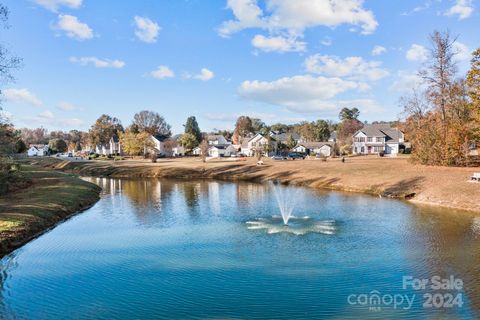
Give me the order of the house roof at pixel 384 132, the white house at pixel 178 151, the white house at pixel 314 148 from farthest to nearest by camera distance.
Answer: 1. the white house at pixel 178 151
2. the white house at pixel 314 148
3. the house roof at pixel 384 132

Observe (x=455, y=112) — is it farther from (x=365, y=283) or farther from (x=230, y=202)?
(x=365, y=283)

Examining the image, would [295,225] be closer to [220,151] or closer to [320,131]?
[220,151]

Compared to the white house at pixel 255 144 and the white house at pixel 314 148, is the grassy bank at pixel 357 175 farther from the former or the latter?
the white house at pixel 314 148

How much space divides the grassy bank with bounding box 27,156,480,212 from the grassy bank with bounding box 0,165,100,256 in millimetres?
28455

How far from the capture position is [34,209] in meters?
27.4

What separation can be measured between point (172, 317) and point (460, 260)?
14262 millimetres

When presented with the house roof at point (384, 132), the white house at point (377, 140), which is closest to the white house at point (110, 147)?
the white house at point (377, 140)

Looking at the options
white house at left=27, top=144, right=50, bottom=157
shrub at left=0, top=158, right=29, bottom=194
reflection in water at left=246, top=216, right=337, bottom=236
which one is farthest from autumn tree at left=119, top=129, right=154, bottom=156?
reflection in water at left=246, top=216, right=337, bottom=236

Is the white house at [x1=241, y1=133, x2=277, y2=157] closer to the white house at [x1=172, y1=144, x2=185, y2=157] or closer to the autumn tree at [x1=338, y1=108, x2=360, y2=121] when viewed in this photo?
the white house at [x1=172, y1=144, x2=185, y2=157]

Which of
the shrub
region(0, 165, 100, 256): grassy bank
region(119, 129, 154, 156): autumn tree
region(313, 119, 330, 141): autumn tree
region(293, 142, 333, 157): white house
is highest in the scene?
region(313, 119, 330, 141): autumn tree

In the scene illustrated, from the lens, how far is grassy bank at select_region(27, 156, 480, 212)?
36184 millimetres

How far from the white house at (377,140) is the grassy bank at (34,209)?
7987cm

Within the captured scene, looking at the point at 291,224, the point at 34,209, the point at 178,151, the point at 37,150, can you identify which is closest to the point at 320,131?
the point at 178,151

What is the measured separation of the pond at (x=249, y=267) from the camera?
13133 millimetres
